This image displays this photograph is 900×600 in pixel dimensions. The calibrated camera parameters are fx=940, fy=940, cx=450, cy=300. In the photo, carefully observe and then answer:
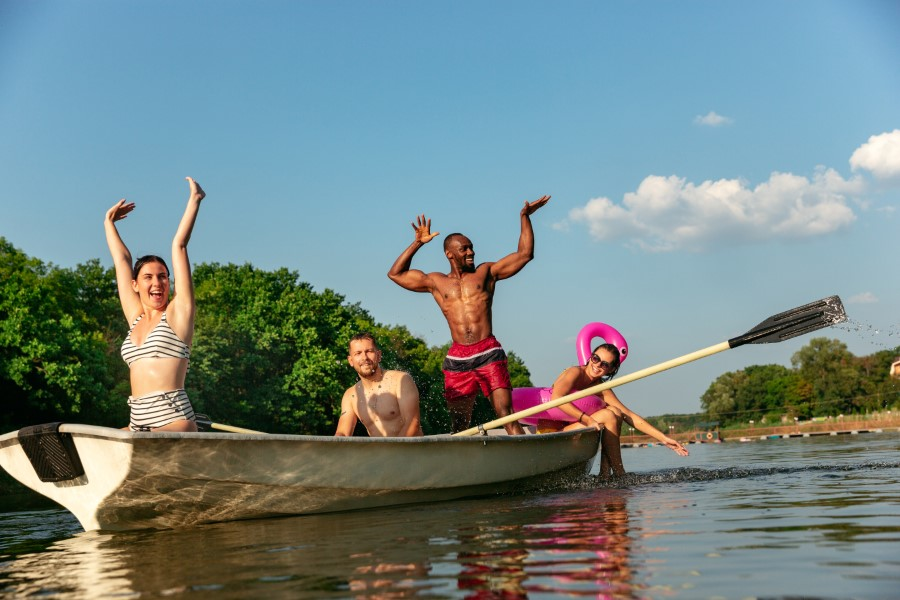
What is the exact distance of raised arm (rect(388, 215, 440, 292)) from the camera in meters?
9.86

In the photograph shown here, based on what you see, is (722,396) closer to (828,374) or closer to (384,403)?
(828,374)

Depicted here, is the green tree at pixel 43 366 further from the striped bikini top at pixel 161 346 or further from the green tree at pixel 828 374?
the green tree at pixel 828 374

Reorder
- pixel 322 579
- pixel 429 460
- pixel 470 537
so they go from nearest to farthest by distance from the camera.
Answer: pixel 322 579 < pixel 470 537 < pixel 429 460

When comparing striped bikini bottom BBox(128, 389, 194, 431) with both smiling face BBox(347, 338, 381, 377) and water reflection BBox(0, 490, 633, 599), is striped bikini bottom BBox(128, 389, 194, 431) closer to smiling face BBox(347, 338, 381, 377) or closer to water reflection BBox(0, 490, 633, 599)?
water reflection BBox(0, 490, 633, 599)

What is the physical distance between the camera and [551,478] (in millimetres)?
9797

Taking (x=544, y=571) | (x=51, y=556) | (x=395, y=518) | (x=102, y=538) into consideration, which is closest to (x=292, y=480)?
(x=395, y=518)

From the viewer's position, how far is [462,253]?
968cm

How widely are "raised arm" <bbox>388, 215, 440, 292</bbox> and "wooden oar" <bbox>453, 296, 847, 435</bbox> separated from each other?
1742 mm

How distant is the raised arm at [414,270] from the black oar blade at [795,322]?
10.5 feet

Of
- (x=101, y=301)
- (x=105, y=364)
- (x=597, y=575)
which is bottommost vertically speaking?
(x=597, y=575)

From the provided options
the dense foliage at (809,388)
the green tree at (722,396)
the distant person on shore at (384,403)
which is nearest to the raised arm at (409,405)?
the distant person on shore at (384,403)

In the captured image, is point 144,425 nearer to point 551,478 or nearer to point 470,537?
point 470,537

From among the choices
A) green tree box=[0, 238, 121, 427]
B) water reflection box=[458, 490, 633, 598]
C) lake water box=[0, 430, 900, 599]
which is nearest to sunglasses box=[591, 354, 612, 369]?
lake water box=[0, 430, 900, 599]

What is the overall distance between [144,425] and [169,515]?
75 centimetres
